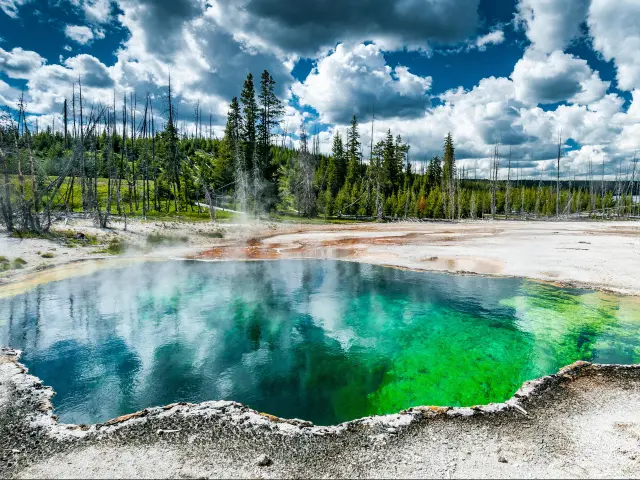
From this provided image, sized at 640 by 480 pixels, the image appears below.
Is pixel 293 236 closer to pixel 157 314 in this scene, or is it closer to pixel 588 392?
pixel 157 314

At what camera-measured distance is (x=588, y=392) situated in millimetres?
7402

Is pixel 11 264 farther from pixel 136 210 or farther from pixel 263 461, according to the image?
pixel 136 210

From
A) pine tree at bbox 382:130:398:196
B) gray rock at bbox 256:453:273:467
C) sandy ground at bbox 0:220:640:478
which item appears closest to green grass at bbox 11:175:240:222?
sandy ground at bbox 0:220:640:478

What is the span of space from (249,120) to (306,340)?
43927mm

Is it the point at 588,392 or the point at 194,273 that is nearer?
the point at 588,392

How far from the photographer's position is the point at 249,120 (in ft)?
163

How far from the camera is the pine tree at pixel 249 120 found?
49000mm

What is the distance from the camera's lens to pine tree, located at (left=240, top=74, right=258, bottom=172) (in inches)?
1929

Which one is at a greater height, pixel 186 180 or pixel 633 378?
pixel 186 180

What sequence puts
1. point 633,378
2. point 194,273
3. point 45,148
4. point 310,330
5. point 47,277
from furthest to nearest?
point 45,148 < point 194,273 < point 47,277 < point 310,330 < point 633,378

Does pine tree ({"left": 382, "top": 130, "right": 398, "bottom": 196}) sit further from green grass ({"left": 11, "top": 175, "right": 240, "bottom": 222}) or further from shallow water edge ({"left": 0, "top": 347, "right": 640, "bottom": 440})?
shallow water edge ({"left": 0, "top": 347, "right": 640, "bottom": 440})

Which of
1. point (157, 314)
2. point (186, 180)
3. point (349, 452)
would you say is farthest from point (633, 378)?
point (186, 180)

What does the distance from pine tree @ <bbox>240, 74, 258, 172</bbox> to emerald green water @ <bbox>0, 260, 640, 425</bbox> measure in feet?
110

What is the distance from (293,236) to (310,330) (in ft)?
78.4
